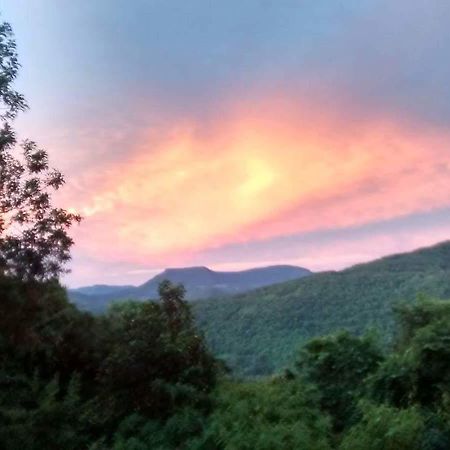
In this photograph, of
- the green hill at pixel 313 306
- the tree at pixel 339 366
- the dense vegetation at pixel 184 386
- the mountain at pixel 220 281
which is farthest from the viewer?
the mountain at pixel 220 281

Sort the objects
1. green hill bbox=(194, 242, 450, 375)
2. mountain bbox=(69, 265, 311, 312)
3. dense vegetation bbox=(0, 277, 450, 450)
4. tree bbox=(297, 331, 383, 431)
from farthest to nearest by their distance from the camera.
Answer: mountain bbox=(69, 265, 311, 312) → green hill bbox=(194, 242, 450, 375) → tree bbox=(297, 331, 383, 431) → dense vegetation bbox=(0, 277, 450, 450)

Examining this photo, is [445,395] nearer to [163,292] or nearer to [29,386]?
[163,292]

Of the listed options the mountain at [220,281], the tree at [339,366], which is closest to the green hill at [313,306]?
the mountain at [220,281]

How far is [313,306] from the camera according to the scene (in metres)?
35.1

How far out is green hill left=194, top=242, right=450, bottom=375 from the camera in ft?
102

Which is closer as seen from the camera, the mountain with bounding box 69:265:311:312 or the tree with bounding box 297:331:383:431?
the tree with bounding box 297:331:383:431

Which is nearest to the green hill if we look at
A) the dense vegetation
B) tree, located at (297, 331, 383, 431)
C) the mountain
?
the mountain

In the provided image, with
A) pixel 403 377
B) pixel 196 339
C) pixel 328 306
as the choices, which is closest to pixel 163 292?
pixel 196 339

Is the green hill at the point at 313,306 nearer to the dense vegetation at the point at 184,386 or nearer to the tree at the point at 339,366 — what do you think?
the tree at the point at 339,366

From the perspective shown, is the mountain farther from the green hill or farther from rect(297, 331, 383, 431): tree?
rect(297, 331, 383, 431): tree

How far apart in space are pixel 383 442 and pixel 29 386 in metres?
8.19

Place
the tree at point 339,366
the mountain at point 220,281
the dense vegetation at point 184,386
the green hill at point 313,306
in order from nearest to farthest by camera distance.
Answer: the dense vegetation at point 184,386 → the tree at point 339,366 → the green hill at point 313,306 → the mountain at point 220,281

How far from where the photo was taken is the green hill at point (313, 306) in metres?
31.0

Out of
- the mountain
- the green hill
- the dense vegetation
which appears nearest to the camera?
the dense vegetation
